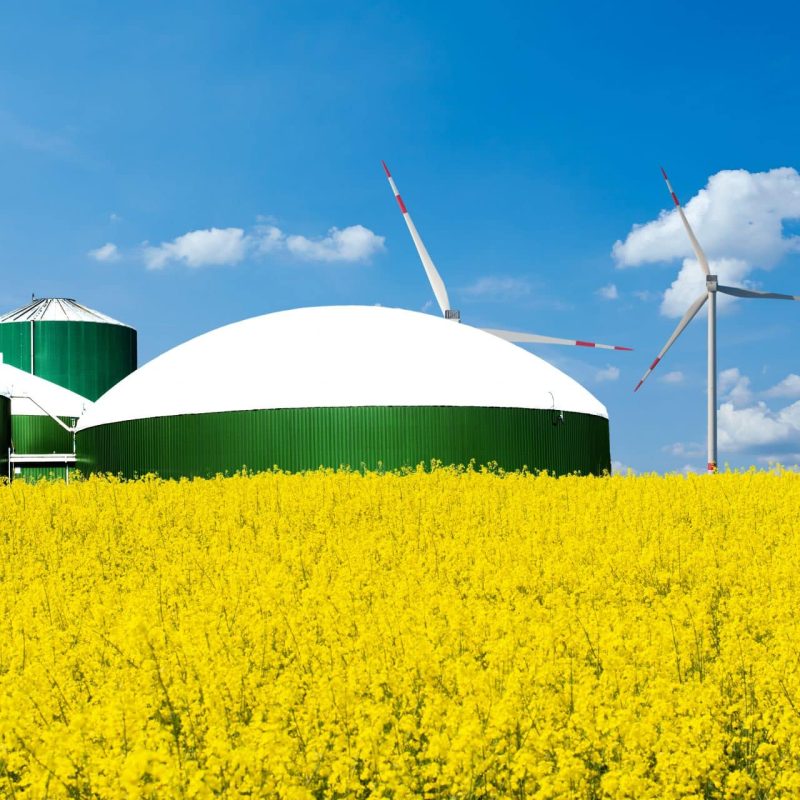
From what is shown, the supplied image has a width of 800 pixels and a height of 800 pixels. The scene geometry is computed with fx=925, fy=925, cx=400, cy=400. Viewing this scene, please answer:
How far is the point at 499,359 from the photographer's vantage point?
112ft

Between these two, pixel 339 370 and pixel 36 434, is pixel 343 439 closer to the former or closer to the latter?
pixel 339 370

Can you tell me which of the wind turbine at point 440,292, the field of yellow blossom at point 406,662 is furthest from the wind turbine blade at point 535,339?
the field of yellow blossom at point 406,662

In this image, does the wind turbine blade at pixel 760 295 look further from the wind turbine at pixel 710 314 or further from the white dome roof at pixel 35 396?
the white dome roof at pixel 35 396

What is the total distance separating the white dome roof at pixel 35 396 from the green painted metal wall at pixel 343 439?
75.3 feet

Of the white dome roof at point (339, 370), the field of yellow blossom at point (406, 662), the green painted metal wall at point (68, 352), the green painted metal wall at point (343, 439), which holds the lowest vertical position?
the field of yellow blossom at point (406, 662)

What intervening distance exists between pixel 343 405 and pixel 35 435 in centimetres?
3006

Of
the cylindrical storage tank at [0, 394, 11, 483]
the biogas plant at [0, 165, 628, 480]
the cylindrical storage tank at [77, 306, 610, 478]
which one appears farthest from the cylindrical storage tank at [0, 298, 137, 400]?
the cylindrical storage tank at [77, 306, 610, 478]

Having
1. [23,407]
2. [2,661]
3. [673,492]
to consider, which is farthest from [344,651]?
[23,407]

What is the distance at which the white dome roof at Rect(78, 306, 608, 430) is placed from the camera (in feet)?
101

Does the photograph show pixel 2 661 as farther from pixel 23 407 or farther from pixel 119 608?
pixel 23 407

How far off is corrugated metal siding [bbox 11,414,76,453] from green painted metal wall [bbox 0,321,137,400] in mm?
13688

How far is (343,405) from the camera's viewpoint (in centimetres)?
3039

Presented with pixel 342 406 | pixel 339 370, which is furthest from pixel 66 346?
pixel 342 406

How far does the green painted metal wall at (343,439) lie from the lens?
30391 mm
